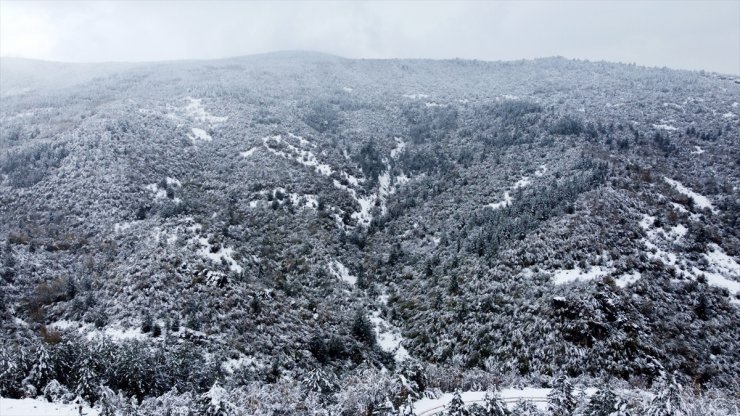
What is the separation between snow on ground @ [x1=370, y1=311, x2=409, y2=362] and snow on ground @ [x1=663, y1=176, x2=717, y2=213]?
34.3 metres

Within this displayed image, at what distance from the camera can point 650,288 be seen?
3319cm

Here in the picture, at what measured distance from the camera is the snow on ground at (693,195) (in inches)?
1727

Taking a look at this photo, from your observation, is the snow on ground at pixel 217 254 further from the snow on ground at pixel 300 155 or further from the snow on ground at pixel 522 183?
the snow on ground at pixel 522 183

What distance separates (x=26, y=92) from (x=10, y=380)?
9939 centimetres

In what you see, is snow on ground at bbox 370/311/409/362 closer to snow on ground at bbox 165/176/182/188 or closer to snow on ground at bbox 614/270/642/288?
snow on ground at bbox 614/270/642/288

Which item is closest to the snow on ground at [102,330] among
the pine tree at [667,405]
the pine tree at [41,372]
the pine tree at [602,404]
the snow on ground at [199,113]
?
the pine tree at [41,372]

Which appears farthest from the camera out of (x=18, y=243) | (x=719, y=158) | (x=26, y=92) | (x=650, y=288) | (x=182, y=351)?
(x=26, y=92)

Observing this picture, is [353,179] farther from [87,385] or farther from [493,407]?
[493,407]

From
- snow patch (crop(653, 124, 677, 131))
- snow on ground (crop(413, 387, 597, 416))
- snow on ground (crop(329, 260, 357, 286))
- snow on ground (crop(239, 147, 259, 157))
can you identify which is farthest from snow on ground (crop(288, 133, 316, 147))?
snow patch (crop(653, 124, 677, 131))

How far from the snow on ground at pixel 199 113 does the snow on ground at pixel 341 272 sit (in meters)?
41.4

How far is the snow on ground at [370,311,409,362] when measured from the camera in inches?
1463

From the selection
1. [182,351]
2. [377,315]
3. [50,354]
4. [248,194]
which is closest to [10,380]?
[50,354]

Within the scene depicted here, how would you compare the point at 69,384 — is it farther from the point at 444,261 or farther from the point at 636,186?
the point at 636,186

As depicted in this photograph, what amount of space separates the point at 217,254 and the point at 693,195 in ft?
167
